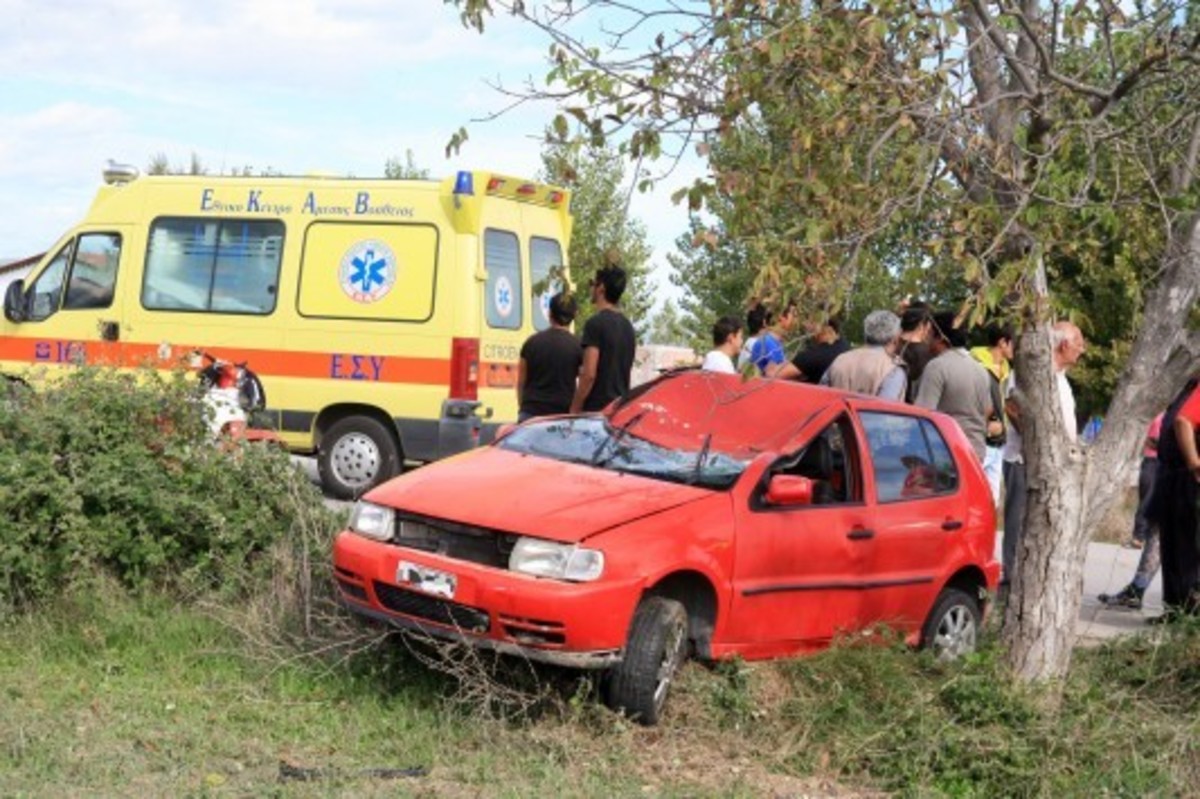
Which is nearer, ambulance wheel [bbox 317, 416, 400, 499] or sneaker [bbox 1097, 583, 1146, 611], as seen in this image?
sneaker [bbox 1097, 583, 1146, 611]

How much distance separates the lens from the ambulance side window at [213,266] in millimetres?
15234

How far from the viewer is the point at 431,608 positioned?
737 centimetres

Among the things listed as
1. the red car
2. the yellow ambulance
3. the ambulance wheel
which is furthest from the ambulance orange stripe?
the red car

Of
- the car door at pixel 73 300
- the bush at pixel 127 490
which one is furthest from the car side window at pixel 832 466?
the car door at pixel 73 300

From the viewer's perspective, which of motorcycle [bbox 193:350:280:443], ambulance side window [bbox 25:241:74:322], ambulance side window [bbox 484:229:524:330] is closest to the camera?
motorcycle [bbox 193:350:280:443]

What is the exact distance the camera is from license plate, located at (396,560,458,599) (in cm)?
727

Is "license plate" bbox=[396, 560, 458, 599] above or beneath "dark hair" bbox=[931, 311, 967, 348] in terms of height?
beneath

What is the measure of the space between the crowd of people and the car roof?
1189mm

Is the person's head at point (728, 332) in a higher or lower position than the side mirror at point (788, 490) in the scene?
higher

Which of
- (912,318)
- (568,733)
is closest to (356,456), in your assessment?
(912,318)

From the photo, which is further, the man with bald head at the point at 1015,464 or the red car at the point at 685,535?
the man with bald head at the point at 1015,464

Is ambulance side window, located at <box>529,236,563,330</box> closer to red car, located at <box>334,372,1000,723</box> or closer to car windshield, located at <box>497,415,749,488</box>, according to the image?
red car, located at <box>334,372,1000,723</box>

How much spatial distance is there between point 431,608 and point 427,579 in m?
0.12

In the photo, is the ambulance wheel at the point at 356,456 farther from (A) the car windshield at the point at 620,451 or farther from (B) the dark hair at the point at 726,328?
(A) the car windshield at the point at 620,451
